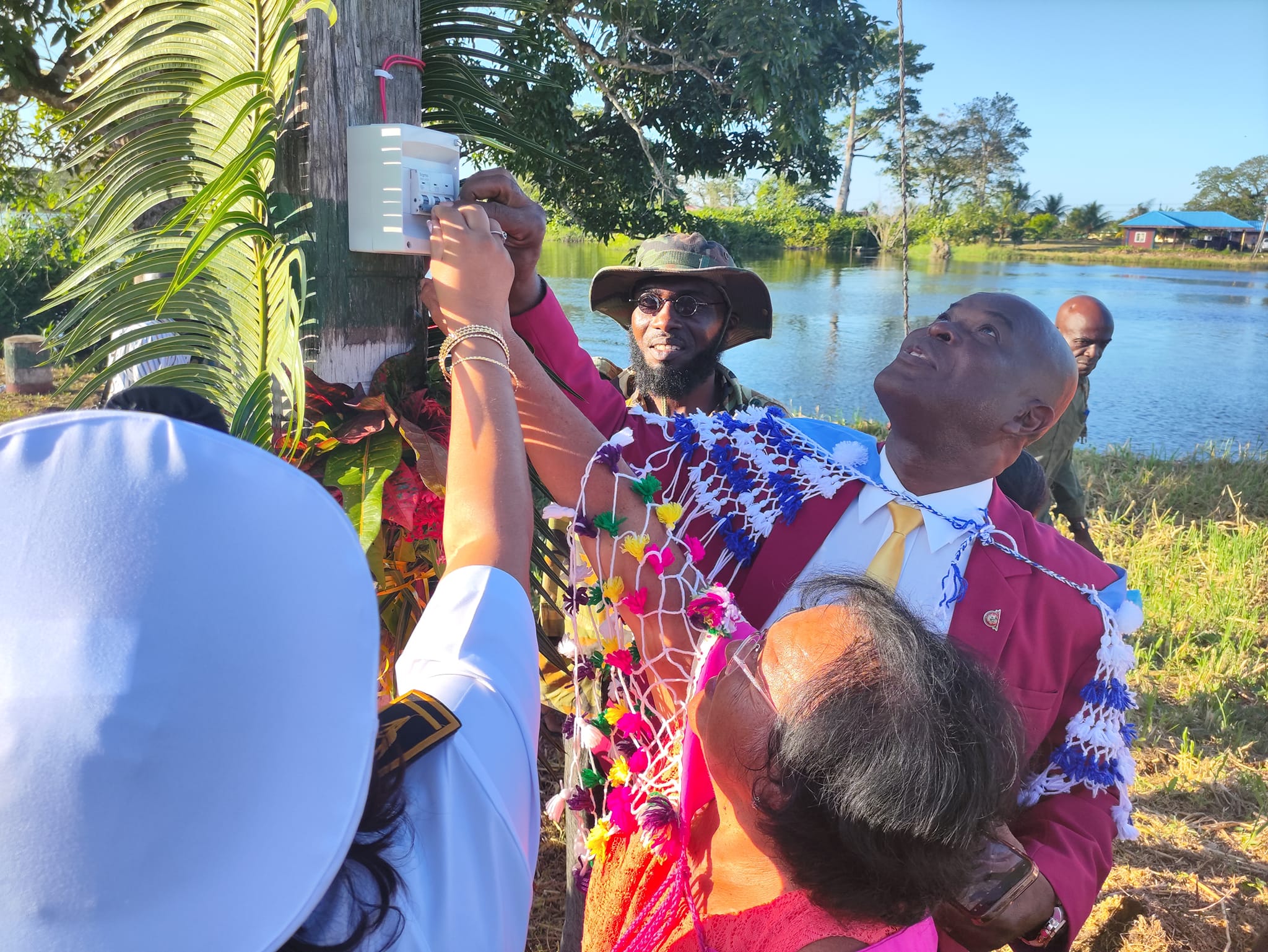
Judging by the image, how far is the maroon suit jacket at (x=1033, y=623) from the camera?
146cm

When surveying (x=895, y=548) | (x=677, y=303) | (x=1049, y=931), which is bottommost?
(x=1049, y=931)

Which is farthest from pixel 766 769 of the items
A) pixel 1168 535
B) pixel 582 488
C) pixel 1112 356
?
pixel 1112 356

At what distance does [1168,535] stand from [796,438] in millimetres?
5211

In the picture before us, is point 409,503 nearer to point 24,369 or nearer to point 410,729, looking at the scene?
point 410,729

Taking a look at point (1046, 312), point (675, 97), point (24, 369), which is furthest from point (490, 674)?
point (24, 369)

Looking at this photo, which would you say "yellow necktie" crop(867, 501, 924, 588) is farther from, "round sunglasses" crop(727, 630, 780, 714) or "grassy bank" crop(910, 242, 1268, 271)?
"grassy bank" crop(910, 242, 1268, 271)

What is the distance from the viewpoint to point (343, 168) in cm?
152

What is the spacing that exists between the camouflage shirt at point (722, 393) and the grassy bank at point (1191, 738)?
4.29ft

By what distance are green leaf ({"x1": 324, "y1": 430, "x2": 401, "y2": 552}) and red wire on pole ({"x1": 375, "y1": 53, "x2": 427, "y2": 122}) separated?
1.87 ft

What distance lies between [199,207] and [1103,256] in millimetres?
49716

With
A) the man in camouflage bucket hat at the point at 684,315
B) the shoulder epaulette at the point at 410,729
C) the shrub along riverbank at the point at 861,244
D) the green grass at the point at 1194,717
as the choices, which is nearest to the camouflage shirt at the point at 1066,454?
the green grass at the point at 1194,717

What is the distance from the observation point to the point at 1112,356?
58.9ft

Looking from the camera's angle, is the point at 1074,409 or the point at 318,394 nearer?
the point at 318,394

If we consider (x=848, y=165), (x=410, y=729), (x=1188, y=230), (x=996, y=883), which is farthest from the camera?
(x=1188, y=230)
